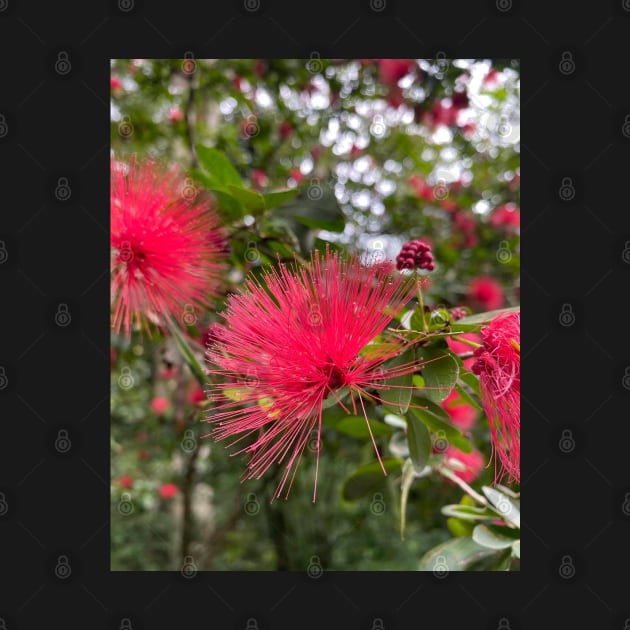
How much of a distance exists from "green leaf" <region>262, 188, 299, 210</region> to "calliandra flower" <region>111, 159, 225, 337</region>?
0.39ft

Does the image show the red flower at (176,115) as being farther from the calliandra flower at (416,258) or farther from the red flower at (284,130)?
the calliandra flower at (416,258)

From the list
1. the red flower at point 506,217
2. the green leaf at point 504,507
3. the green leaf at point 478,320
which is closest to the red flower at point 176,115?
the red flower at point 506,217

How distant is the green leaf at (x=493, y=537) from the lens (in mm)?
937

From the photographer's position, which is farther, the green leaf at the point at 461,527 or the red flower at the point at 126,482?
the red flower at the point at 126,482

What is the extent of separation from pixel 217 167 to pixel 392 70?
1055 millimetres

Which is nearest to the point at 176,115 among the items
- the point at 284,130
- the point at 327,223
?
the point at 284,130

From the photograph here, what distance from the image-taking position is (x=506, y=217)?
2592 millimetres

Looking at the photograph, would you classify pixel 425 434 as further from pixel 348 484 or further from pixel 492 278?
pixel 492 278

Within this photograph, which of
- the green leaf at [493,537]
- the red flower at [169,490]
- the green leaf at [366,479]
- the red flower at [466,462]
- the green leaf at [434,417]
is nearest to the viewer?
the green leaf at [434,417]

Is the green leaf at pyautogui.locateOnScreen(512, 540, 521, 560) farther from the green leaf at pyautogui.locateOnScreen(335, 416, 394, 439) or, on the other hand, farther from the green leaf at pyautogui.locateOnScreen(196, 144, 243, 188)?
the green leaf at pyautogui.locateOnScreen(196, 144, 243, 188)

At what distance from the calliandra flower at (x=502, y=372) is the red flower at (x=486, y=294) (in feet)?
5.56

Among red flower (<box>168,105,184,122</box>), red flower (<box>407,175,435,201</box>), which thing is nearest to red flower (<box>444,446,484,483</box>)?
red flower (<box>407,175,435,201</box>)

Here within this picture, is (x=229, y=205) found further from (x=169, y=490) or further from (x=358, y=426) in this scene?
(x=169, y=490)
